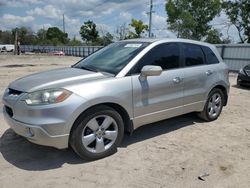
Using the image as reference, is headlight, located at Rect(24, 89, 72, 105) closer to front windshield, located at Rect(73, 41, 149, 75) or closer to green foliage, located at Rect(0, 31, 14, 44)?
front windshield, located at Rect(73, 41, 149, 75)

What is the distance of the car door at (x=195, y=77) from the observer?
5148 mm

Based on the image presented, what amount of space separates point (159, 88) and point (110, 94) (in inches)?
38.3

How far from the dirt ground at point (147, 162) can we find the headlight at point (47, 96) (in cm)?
91

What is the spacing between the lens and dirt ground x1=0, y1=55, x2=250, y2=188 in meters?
3.54

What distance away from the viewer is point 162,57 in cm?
485

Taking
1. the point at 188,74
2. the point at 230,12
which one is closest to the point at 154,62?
the point at 188,74

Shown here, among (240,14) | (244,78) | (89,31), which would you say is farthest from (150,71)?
(89,31)

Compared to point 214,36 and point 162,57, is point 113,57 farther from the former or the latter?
point 214,36

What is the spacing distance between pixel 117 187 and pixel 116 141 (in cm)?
93

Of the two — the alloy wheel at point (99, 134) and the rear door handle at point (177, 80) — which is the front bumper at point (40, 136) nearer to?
the alloy wheel at point (99, 134)

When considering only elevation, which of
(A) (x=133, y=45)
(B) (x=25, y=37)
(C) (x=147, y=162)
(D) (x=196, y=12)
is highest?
(D) (x=196, y=12)

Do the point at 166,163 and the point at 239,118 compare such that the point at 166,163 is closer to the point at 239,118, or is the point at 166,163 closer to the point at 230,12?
the point at 239,118

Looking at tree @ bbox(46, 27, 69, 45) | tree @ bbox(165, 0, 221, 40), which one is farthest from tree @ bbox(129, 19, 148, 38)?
tree @ bbox(46, 27, 69, 45)

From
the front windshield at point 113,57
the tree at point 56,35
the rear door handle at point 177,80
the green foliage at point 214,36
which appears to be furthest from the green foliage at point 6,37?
the rear door handle at point 177,80
